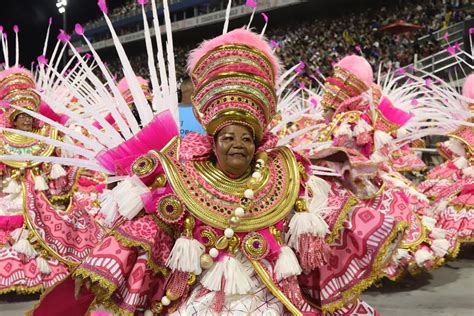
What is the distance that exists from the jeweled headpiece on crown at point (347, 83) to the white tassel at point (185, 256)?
2.97 m

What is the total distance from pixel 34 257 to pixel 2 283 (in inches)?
13.1

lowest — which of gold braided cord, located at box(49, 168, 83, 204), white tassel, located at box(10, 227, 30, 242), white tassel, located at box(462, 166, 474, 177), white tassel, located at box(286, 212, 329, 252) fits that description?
white tassel, located at box(286, 212, 329, 252)

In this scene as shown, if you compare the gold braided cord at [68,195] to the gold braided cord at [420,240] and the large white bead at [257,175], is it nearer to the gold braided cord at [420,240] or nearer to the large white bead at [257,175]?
the gold braided cord at [420,240]

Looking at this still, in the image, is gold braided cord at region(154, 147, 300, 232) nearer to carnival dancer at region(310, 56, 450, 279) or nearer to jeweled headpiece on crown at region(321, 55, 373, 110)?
carnival dancer at region(310, 56, 450, 279)

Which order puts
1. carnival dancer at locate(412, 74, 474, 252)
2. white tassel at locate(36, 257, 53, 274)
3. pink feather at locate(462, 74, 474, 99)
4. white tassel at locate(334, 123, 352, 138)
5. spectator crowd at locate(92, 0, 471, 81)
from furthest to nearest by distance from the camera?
spectator crowd at locate(92, 0, 471, 81) < pink feather at locate(462, 74, 474, 99) < carnival dancer at locate(412, 74, 474, 252) < white tassel at locate(36, 257, 53, 274) < white tassel at locate(334, 123, 352, 138)

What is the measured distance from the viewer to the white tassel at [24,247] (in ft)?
15.7

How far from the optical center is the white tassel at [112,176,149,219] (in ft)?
7.47

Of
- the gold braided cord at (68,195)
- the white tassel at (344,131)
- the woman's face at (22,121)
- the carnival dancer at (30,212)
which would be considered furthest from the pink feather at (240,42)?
the gold braided cord at (68,195)

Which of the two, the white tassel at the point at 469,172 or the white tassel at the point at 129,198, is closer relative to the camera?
the white tassel at the point at 129,198

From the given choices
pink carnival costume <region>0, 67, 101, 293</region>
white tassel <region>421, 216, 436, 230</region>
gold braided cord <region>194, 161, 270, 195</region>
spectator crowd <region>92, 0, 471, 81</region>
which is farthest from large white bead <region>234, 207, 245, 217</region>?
spectator crowd <region>92, 0, 471, 81</region>

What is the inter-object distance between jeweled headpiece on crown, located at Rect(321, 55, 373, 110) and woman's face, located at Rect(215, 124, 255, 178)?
2.70 metres

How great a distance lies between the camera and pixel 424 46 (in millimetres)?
14508

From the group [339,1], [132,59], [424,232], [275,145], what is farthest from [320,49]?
[275,145]

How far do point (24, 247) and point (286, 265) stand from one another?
126 inches
